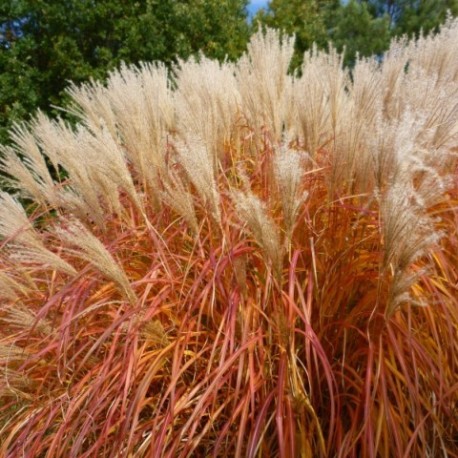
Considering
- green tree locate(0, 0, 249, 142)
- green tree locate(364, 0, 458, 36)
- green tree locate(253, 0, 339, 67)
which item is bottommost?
green tree locate(364, 0, 458, 36)

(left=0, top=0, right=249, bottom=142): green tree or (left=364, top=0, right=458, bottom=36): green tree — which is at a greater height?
(left=0, top=0, right=249, bottom=142): green tree

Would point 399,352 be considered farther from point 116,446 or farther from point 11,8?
point 11,8

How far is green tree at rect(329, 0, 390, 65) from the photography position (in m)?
13.0

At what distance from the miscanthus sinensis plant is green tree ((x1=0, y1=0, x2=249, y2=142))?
4248mm

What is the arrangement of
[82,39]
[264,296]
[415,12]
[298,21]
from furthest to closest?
[415,12] < [298,21] < [82,39] < [264,296]

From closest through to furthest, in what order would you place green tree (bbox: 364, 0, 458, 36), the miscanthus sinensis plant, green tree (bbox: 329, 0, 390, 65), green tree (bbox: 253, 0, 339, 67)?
the miscanthus sinensis plant
green tree (bbox: 253, 0, 339, 67)
green tree (bbox: 329, 0, 390, 65)
green tree (bbox: 364, 0, 458, 36)

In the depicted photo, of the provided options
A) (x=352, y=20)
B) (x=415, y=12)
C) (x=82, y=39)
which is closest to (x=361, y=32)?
(x=352, y=20)

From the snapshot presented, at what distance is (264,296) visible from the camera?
5.88ft

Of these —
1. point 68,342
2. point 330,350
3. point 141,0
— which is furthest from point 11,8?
point 330,350

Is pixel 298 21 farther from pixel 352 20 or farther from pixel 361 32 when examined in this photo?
pixel 361 32

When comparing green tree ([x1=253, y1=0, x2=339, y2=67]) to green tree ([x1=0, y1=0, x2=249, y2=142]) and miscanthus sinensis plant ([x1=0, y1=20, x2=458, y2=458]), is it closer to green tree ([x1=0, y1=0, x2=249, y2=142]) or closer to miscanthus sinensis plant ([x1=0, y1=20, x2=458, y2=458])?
green tree ([x1=0, y1=0, x2=249, y2=142])

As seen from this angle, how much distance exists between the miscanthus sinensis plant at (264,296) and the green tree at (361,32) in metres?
11.5

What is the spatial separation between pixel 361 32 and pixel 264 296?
13089 mm

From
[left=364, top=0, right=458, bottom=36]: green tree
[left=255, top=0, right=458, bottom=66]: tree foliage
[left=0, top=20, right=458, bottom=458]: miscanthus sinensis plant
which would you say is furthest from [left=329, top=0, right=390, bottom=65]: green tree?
[left=0, top=20, right=458, bottom=458]: miscanthus sinensis plant
